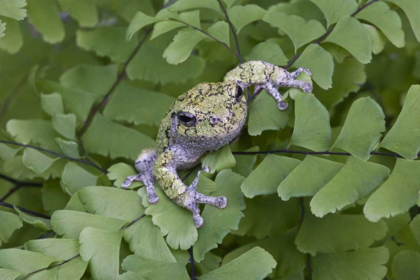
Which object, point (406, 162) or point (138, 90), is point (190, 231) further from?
point (138, 90)

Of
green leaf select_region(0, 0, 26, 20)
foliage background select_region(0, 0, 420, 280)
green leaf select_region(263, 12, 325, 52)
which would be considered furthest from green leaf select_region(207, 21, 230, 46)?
green leaf select_region(0, 0, 26, 20)

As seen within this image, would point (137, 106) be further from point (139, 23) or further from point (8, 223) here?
point (8, 223)

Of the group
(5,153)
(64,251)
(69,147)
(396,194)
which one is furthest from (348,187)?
(5,153)

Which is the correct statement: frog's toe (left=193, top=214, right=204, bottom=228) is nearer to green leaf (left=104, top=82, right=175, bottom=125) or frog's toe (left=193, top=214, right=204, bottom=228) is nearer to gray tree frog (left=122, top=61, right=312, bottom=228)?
gray tree frog (left=122, top=61, right=312, bottom=228)

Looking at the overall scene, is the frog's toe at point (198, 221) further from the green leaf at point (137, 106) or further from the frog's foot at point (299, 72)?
the green leaf at point (137, 106)

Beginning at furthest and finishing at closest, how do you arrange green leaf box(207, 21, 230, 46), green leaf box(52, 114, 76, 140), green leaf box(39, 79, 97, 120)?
green leaf box(39, 79, 97, 120) → green leaf box(52, 114, 76, 140) → green leaf box(207, 21, 230, 46)

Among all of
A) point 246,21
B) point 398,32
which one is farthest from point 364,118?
point 246,21

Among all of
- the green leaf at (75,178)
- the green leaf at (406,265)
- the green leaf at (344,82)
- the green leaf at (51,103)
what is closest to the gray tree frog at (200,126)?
the green leaf at (75,178)
